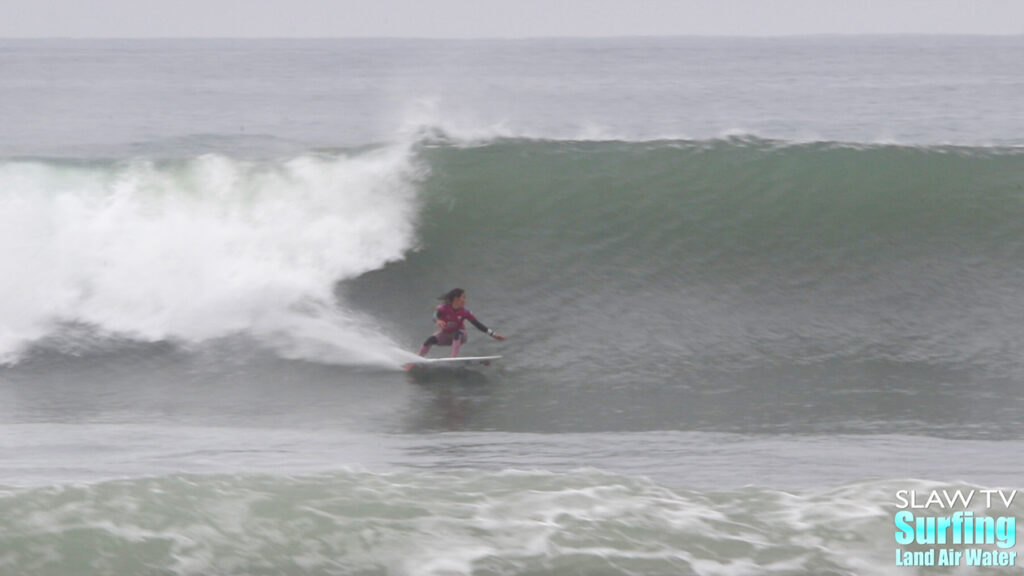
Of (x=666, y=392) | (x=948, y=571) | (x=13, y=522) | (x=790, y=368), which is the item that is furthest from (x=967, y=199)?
(x=13, y=522)

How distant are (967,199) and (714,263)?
3720 mm

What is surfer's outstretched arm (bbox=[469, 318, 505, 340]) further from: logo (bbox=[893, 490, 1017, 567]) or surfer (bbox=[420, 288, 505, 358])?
logo (bbox=[893, 490, 1017, 567])

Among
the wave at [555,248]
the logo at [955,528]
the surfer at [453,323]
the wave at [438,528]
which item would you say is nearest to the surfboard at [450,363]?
the surfer at [453,323]

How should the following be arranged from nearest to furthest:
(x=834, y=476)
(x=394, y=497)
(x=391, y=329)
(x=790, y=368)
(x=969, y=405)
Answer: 1. (x=394, y=497)
2. (x=834, y=476)
3. (x=969, y=405)
4. (x=790, y=368)
5. (x=391, y=329)

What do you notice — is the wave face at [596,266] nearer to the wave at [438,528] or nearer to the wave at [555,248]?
the wave at [555,248]

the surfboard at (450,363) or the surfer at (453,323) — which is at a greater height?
the surfer at (453,323)

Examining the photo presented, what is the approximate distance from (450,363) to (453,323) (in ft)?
1.26

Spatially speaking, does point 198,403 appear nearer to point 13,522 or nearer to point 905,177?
point 13,522

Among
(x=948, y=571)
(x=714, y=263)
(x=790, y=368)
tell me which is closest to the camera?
(x=948, y=571)

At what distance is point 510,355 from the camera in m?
12.2

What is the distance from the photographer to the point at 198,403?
1113cm

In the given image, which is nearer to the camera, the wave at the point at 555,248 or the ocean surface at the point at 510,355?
the ocean surface at the point at 510,355

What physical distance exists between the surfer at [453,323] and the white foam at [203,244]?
721 millimetres

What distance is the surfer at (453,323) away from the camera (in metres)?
11.7
